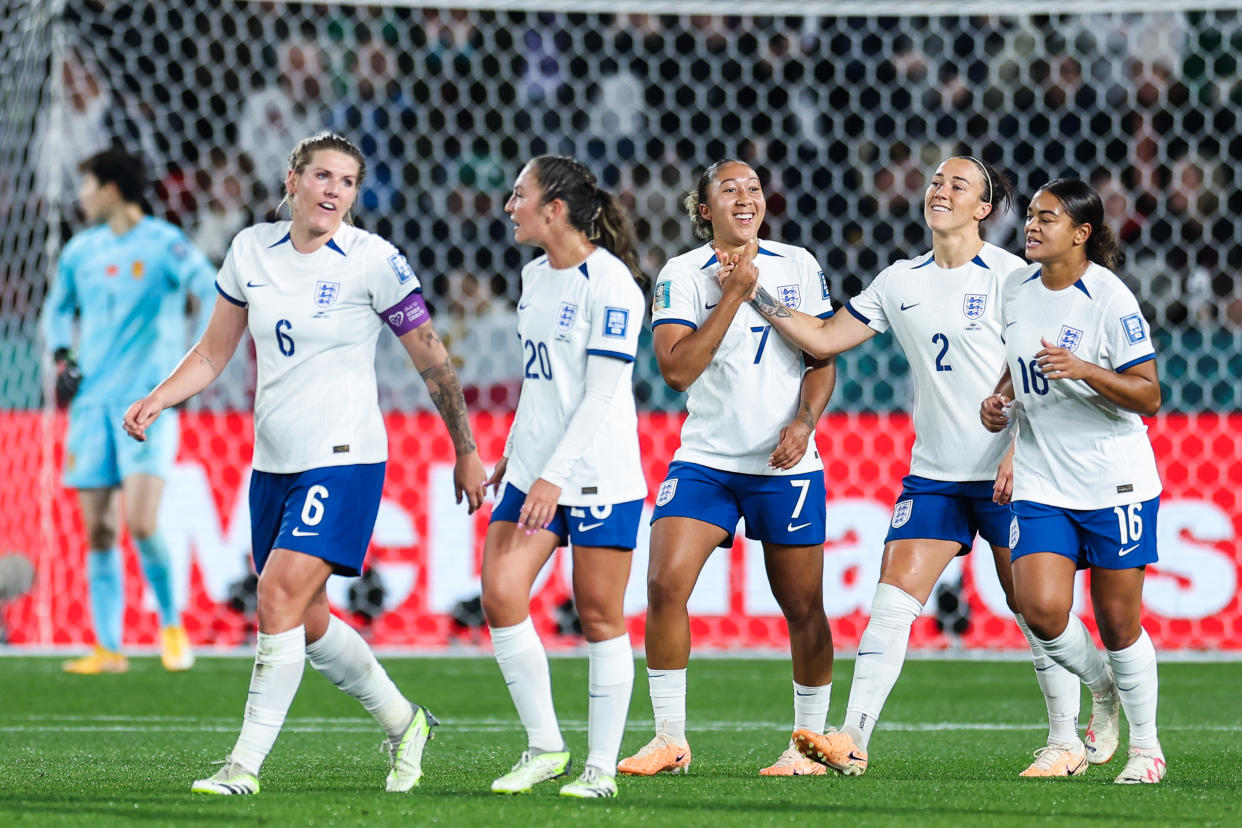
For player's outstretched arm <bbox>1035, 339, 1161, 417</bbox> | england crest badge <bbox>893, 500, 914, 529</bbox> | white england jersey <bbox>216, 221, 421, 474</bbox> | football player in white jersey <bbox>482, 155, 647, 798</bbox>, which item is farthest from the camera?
england crest badge <bbox>893, 500, 914, 529</bbox>

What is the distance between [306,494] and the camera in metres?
4.30

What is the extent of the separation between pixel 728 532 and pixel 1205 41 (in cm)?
709

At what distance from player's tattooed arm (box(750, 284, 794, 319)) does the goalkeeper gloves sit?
3929mm

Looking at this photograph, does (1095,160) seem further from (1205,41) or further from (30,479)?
(30,479)

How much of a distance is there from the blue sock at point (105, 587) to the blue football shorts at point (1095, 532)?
188 inches

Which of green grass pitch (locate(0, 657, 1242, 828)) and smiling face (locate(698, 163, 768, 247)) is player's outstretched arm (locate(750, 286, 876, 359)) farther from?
green grass pitch (locate(0, 657, 1242, 828))

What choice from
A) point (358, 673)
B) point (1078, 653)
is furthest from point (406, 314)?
point (1078, 653)

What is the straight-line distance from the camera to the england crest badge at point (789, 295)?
16.9ft

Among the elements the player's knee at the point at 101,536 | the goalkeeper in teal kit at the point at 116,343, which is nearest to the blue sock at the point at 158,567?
the goalkeeper in teal kit at the point at 116,343

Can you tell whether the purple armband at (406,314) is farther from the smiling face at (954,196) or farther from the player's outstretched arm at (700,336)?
the smiling face at (954,196)

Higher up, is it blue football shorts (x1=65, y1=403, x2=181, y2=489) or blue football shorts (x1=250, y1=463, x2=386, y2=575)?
blue football shorts (x1=250, y1=463, x2=386, y2=575)

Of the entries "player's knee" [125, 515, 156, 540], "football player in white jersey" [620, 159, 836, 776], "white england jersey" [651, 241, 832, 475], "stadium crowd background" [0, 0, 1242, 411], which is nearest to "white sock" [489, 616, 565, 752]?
"football player in white jersey" [620, 159, 836, 776]

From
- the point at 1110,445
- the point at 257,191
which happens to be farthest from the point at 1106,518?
the point at 257,191

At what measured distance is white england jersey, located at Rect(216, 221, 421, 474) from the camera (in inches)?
171
